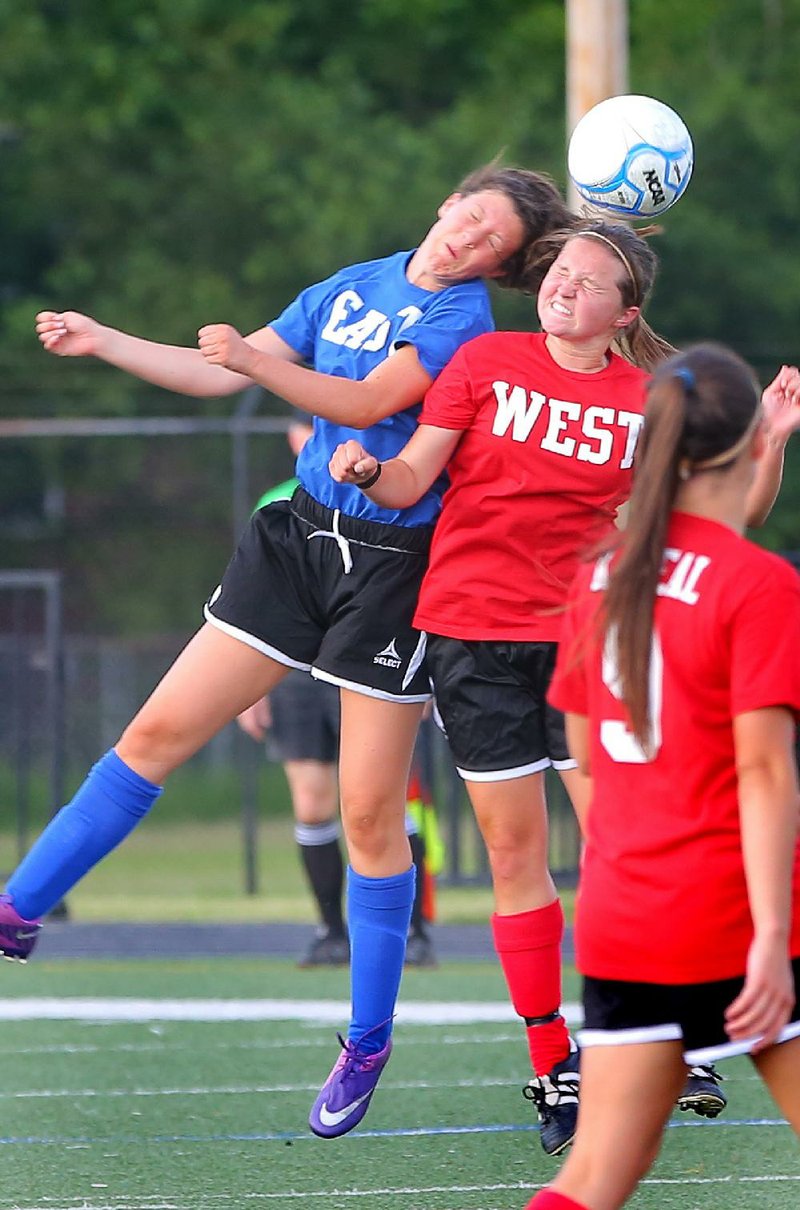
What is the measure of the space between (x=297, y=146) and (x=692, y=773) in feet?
66.7

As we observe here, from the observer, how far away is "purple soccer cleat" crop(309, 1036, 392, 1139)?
171 inches

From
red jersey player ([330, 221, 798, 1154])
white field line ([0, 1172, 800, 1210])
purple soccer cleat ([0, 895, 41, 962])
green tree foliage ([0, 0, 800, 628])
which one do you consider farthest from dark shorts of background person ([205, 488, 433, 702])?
green tree foliage ([0, 0, 800, 628])

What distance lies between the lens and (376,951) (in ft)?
14.6

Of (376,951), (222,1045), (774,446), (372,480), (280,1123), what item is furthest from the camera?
(222,1045)

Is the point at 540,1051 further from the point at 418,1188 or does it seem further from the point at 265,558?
the point at 265,558

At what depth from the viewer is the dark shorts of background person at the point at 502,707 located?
13.8 ft

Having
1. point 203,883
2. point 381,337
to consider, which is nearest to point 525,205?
point 381,337

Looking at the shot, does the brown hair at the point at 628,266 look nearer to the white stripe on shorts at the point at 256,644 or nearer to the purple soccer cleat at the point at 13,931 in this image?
the white stripe on shorts at the point at 256,644

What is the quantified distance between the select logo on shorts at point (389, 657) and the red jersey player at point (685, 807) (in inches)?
56.8

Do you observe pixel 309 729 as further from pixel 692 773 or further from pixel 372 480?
pixel 692 773

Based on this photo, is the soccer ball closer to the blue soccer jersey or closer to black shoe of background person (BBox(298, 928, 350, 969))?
the blue soccer jersey

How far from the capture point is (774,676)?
274cm

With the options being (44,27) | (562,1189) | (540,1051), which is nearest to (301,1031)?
(540,1051)

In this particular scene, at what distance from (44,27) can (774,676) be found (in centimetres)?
2190
